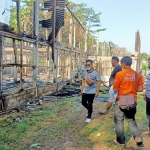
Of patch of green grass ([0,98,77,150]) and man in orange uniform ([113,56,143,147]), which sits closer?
man in orange uniform ([113,56,143,147])

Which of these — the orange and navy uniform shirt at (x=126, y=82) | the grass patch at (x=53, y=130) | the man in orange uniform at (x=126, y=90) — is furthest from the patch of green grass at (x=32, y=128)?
the orange and navy uniform shirt at (x=126, y=82)

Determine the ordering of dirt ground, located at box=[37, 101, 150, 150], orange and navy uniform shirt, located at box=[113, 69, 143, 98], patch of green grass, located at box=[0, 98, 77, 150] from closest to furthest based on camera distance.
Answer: orange and navy uniform shirt, located at box=[113, 69, 143, 98] → dirt ground, located at box=[37, 101, 150, 150] → patch of green grass, located at box=[0, 98, 77, 150]

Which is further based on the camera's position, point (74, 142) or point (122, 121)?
point (74, 142)

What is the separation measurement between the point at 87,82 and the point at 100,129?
55.4 inches

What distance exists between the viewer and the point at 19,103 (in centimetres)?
767

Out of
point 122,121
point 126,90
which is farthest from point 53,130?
point 126,90

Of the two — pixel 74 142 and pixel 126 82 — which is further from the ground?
pixel 126 82

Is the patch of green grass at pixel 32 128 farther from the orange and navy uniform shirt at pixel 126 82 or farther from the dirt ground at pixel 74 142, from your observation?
the orange and navy uniform shirt at pixel 126 82

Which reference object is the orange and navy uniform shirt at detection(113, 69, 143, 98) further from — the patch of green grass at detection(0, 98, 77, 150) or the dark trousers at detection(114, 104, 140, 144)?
the patch of green grass at detection(0, 98, 77, 150)

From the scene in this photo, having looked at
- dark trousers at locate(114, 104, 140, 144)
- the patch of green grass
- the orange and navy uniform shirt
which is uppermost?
the orange and navy uniform shirt

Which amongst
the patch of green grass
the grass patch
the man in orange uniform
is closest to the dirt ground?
the grass patch

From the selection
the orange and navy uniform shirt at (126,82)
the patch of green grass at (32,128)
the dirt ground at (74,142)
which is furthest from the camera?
the patch of green grass at (32,128)

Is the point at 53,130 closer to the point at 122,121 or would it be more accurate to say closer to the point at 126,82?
the point at 122,121

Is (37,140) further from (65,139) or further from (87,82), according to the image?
(87,82)
